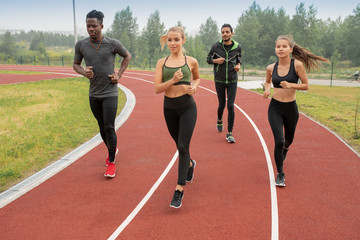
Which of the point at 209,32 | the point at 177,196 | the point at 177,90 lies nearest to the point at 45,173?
the point at 177,196

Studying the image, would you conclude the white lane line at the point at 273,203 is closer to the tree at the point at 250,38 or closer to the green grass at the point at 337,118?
the green grass at the point at 337,118

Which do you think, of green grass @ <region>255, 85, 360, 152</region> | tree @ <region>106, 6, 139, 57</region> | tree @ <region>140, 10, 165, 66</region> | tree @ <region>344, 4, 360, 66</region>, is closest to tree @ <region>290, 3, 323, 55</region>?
tree @ <region>344, 4, 360, 66</region>

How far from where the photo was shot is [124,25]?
3415 inches

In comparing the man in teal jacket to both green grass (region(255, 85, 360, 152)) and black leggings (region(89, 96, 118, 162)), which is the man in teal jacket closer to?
black leggings (region(89, 96, 118, 162))

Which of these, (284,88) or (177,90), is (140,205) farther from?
(284,88)

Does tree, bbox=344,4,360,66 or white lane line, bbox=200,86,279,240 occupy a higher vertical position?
tree, bbox=344,4,360,66

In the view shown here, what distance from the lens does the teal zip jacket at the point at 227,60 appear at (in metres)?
6.78

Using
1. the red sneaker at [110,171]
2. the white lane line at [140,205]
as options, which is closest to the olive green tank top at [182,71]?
the white lane line at [140,205]

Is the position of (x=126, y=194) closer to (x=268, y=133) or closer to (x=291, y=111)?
(x=291, y=111)

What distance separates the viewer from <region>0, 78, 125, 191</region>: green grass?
5613 millimetres

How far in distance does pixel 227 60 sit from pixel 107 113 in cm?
307

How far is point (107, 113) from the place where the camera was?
493cm

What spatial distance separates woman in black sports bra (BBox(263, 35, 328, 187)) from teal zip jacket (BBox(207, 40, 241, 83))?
1.83m

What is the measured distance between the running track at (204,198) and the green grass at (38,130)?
2.32 ft
